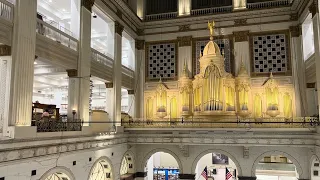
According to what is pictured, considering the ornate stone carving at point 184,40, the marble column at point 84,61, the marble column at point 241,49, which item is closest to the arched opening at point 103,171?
the marble column at point 84,61

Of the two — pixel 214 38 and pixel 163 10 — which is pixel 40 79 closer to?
pixel 163 10

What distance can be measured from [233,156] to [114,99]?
23.4 feet

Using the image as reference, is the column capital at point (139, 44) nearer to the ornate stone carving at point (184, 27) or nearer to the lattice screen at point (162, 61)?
the lattice screen at point (162, 61)

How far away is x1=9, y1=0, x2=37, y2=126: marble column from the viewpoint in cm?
862

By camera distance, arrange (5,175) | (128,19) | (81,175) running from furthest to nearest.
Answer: (128,19)
(81,175)
(5,175)

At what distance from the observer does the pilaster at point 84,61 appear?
40.1 feet

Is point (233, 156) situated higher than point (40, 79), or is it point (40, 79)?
point (40, 79)

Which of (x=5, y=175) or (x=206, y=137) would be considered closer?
(x=5, y=175)

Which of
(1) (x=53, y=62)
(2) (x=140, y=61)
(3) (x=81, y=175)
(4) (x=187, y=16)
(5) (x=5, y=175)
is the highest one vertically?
(4) (x=187, y=16)

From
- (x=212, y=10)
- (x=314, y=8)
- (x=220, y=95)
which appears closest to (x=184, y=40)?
(x=212, y=10)

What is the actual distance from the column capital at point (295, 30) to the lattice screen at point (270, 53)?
1.61 ft

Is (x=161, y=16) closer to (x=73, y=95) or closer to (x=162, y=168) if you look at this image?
(x=73, y=95)

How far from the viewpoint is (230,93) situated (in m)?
15.9

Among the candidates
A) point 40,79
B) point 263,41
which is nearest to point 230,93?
point 263,41
